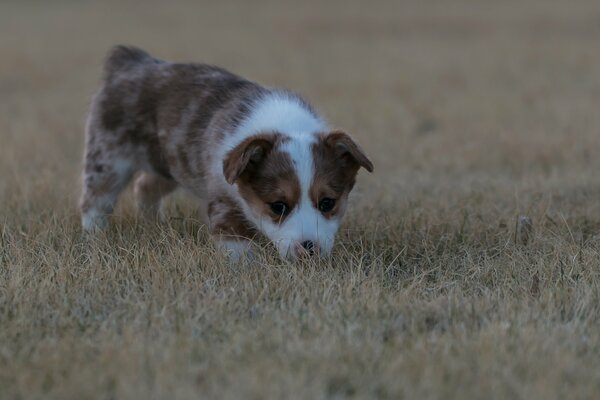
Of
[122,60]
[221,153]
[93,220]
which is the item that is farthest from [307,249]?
[122,60]

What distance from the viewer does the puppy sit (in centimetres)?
558

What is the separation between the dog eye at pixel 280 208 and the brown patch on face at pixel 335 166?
172 millimetres

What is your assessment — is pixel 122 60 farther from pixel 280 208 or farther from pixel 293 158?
pixel 280 208

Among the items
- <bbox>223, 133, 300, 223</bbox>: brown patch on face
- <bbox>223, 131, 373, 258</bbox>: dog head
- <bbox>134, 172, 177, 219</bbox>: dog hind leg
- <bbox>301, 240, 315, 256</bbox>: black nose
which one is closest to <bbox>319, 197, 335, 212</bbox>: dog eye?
<bbox>223, 131, 373, 258</bbox>: dog head

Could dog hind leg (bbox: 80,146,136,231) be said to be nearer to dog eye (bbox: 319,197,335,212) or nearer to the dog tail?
the dog tail

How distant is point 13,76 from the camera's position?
1758cm

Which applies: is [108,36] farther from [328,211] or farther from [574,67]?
[328,211]

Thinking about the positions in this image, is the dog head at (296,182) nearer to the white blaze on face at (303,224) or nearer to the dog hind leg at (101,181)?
the white blaze on face at (303,224)

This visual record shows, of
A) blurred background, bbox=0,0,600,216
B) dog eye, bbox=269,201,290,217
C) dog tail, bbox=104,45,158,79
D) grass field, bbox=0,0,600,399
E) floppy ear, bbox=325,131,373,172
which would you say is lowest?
blurred background, bbox=0,0,600,216

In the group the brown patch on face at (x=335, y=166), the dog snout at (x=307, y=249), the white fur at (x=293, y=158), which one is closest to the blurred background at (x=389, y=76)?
the white fur at (x=293, y=158)

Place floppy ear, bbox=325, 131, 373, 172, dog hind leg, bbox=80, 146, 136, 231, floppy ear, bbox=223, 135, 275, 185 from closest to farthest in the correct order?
floppy ear, bbox=223, 135, 275, 185, floppy ear, bbox=325, 131, 373, 172, dog hind leg, bbox=80, 146, 136, 231

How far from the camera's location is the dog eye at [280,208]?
18.3 feet

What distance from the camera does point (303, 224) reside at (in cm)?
544

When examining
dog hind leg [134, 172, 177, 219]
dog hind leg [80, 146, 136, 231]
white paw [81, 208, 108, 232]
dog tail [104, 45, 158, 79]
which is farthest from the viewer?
dog hind leg [134, 172, 177, 219]
